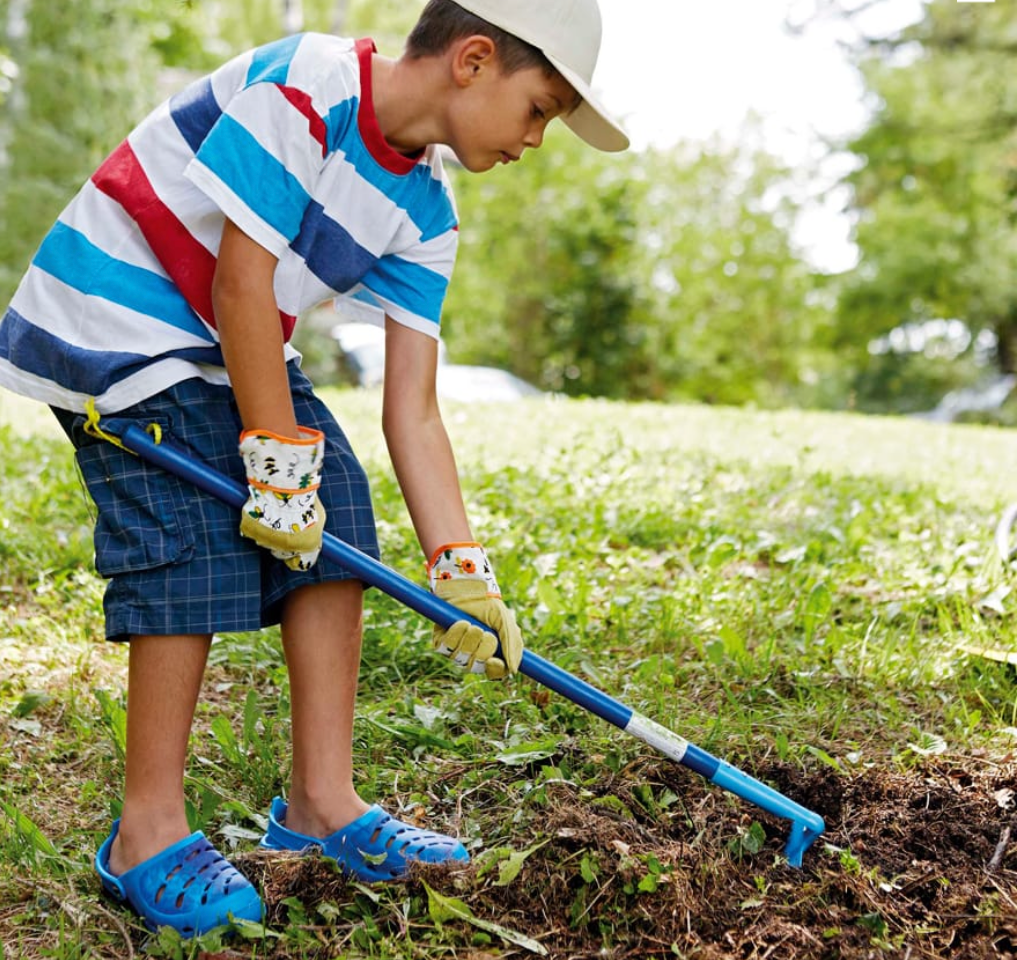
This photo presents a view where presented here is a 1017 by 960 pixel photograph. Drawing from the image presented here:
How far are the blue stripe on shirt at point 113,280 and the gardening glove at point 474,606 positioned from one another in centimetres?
56

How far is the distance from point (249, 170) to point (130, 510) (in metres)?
0.55

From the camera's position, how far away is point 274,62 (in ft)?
5.82

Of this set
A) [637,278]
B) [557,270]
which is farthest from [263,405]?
→ [557,270]

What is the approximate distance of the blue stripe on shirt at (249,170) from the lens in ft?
5.50

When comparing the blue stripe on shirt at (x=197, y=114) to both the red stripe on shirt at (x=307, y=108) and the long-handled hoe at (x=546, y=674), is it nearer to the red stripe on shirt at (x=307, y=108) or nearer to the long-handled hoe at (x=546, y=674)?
the red stripe on shirt at (x=307, y=108)

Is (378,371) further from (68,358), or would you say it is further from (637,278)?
(68,358)

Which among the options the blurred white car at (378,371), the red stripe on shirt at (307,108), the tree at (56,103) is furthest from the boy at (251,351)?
the tree at (56,103)

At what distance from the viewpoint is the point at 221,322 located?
1.71 m

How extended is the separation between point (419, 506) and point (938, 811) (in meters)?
1.07

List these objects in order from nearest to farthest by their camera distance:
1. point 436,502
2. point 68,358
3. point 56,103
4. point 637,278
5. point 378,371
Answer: point 68,358
point 436,502
point 378,371
point 56,103
point 637,278

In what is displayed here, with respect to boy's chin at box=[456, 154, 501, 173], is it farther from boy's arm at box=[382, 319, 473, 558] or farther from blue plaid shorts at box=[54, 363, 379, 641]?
blue plaid shorts at box=[54, 363, 379, 641]

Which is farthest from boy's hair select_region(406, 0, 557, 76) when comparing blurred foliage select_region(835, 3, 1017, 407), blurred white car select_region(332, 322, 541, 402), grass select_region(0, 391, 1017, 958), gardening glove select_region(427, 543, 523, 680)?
blurred foliage select_region(835, 3, 1017, 407)

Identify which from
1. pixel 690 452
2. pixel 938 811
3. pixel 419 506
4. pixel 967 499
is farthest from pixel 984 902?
pixel 690 452

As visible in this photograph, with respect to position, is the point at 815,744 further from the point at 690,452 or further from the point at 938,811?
the point at 690,452
